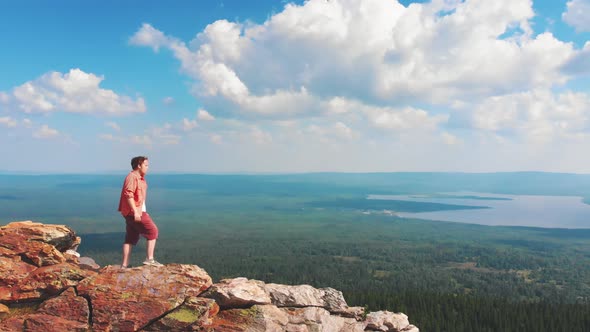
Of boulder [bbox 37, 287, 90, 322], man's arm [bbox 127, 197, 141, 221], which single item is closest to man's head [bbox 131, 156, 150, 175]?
man's arm [bbox 127, 197, 141, 221]

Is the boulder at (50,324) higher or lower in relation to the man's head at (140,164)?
Answer: lower

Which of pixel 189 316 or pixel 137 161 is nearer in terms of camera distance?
pixel 189 316

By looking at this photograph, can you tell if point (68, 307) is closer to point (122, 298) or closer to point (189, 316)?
point (122, 298)

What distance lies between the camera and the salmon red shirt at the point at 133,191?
18.6 metres

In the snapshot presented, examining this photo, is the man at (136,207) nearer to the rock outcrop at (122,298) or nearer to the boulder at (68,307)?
the rock outcrop at (122,298)

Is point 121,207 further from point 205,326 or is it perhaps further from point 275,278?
point 275,278

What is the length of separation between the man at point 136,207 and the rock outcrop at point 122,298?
4.49 ft

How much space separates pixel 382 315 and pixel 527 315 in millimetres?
88845

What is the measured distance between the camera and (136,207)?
19.2 meters

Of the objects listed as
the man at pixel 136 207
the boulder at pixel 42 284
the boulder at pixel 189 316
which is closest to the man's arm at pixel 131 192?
the man at pixel 136 207

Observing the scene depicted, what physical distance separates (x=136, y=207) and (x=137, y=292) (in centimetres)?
407

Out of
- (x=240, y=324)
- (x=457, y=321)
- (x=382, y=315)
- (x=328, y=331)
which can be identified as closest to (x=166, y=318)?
(x=240, y=324)

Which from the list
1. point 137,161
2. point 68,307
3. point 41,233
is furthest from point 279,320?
point 41,233

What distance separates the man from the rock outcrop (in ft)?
4.49
